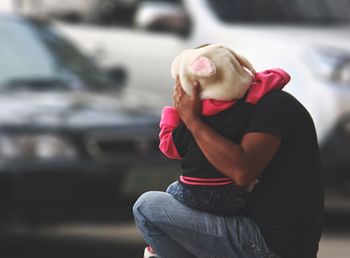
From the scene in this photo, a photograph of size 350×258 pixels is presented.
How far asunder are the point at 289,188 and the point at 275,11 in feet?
19.5

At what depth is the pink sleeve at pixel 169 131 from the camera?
2.89 metres

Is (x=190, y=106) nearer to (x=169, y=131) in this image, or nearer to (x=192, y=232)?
(x=169, y=131)

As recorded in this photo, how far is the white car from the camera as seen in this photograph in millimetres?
7316

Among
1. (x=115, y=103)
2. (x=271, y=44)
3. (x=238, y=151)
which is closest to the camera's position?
(x=238, y=151)

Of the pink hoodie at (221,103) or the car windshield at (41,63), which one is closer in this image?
the pink hoodie at (221,103)

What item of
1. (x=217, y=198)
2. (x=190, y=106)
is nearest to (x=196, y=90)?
(x=190, y=106)

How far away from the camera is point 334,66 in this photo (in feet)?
24.3

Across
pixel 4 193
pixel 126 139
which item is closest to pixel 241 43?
pixel 126 139

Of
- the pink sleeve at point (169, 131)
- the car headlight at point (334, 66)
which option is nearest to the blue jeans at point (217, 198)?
the pink sleeve at point (169, 131)

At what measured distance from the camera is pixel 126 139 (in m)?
6.50

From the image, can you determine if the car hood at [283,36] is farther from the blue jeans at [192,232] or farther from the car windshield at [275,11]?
the blue jeans at [192,232]

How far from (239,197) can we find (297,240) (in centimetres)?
20

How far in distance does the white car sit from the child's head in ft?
14.8

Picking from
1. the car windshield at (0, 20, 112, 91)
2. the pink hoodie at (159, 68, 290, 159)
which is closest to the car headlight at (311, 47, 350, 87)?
the car windshield at (0, 20, 112, 91)
